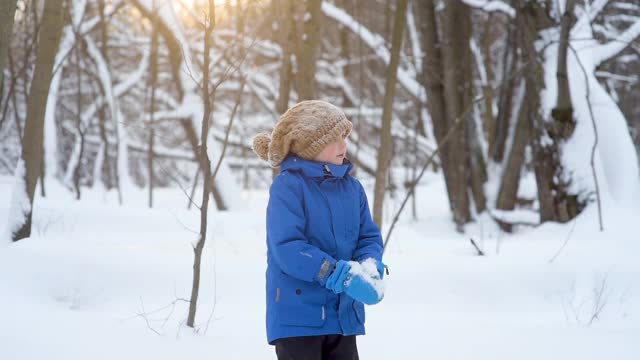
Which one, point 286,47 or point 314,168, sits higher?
point 286,47

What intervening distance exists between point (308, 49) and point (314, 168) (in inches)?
175

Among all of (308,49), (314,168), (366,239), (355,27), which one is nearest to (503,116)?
(355,27)

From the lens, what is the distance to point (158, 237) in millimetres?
6281

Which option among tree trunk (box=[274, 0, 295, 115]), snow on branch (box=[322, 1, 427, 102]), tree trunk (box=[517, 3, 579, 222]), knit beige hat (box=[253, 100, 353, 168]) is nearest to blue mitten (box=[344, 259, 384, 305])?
knit beige hat (box=[253, 100, 353, 168])

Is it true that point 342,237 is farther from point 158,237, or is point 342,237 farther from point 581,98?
point 581,98

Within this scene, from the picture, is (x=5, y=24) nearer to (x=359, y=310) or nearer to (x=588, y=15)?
(x=359, y=310)

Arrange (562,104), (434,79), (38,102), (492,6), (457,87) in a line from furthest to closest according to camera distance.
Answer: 1. (434,79)
2. (457,87)
3. (492,6)
4. (562,104)
5. (38,102)

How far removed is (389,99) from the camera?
235 inches

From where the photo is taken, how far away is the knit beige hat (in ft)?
7.71

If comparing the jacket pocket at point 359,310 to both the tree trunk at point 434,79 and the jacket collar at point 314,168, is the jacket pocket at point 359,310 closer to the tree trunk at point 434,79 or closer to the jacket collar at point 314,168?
the jacket collar at point 314,168

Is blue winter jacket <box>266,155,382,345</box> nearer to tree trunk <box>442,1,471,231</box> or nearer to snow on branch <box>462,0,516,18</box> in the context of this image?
snow on branch <box>462,0,516,18</box>

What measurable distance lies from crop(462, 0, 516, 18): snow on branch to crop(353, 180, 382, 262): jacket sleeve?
263 inches

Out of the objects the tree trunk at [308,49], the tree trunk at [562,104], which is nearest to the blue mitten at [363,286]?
the tree trunk at [308,49]

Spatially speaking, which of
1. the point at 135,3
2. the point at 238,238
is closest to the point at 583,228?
the point at 238,238
